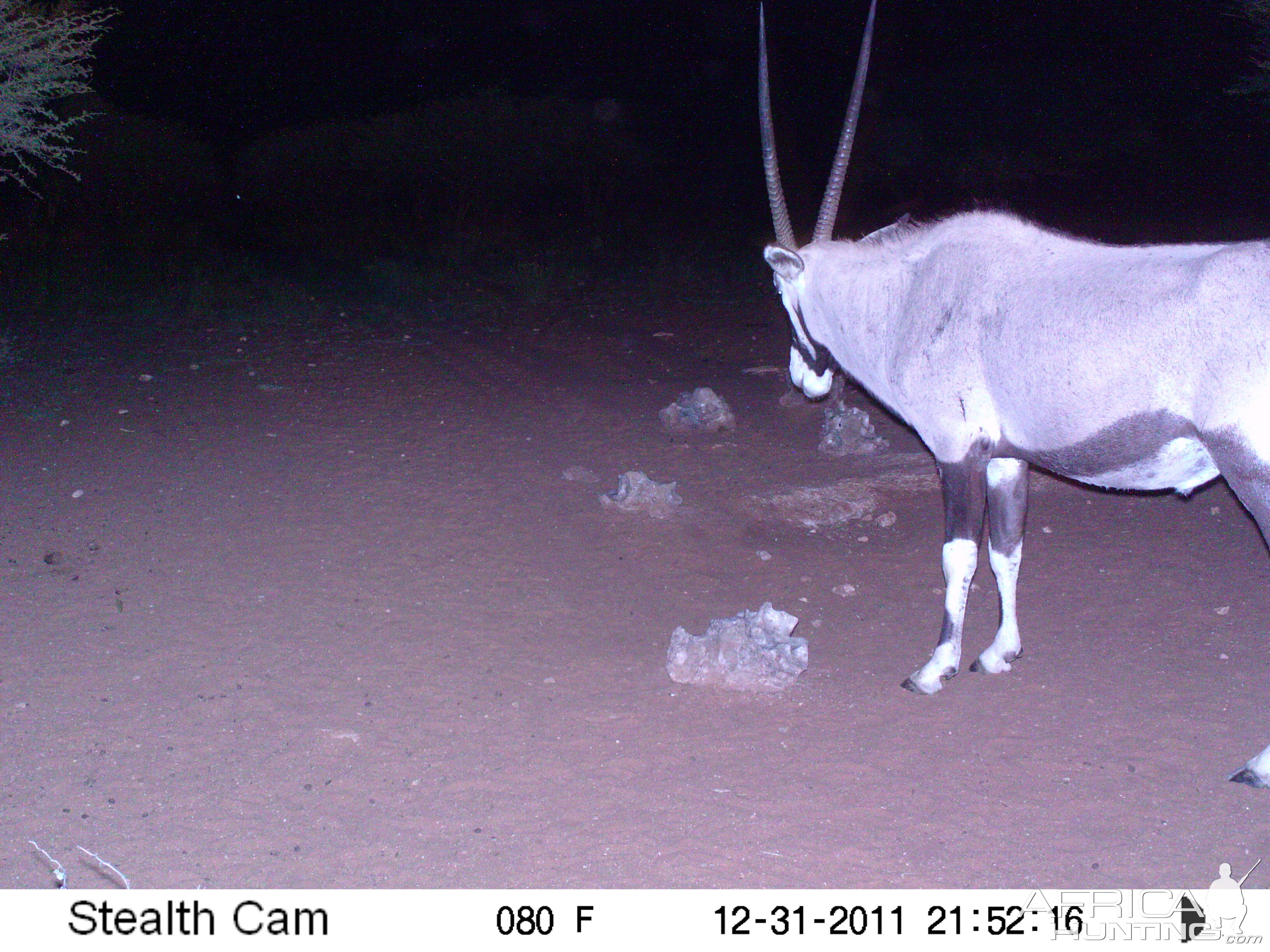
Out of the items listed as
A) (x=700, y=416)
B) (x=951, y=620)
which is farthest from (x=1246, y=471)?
(x=700, y=416)

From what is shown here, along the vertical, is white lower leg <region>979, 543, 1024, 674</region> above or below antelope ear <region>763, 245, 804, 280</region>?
below

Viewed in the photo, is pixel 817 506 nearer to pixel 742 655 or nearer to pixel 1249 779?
pixel 742 655

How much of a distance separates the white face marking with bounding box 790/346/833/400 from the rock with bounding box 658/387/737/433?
82.9 inches

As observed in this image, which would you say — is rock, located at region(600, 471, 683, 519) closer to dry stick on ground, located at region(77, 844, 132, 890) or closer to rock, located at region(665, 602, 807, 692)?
rock, located at region(665, 602, 807, 692)

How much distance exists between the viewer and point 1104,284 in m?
4.15

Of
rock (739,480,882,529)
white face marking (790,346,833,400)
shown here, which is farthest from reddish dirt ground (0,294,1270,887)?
white face marking (790,346,833,400)

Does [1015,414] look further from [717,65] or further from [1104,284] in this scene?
[717,65]

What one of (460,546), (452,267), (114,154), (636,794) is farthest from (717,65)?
(636,794)

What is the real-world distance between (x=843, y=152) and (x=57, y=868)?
432cm

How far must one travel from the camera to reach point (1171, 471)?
13.5 ft

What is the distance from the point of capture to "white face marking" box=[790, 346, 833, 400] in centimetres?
589

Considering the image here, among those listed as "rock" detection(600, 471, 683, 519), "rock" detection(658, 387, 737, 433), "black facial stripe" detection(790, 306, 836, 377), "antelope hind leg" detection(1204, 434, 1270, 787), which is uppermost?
"antelope hind leg" detection(1204, 434, 1270, 787)

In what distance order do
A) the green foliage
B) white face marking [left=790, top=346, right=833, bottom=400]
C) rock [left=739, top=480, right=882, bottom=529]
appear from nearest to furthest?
white face marking [left=790, top=346, right=833, bottom=400], rock [left=739, top=480, right=882, bottom=529], the green foliage
